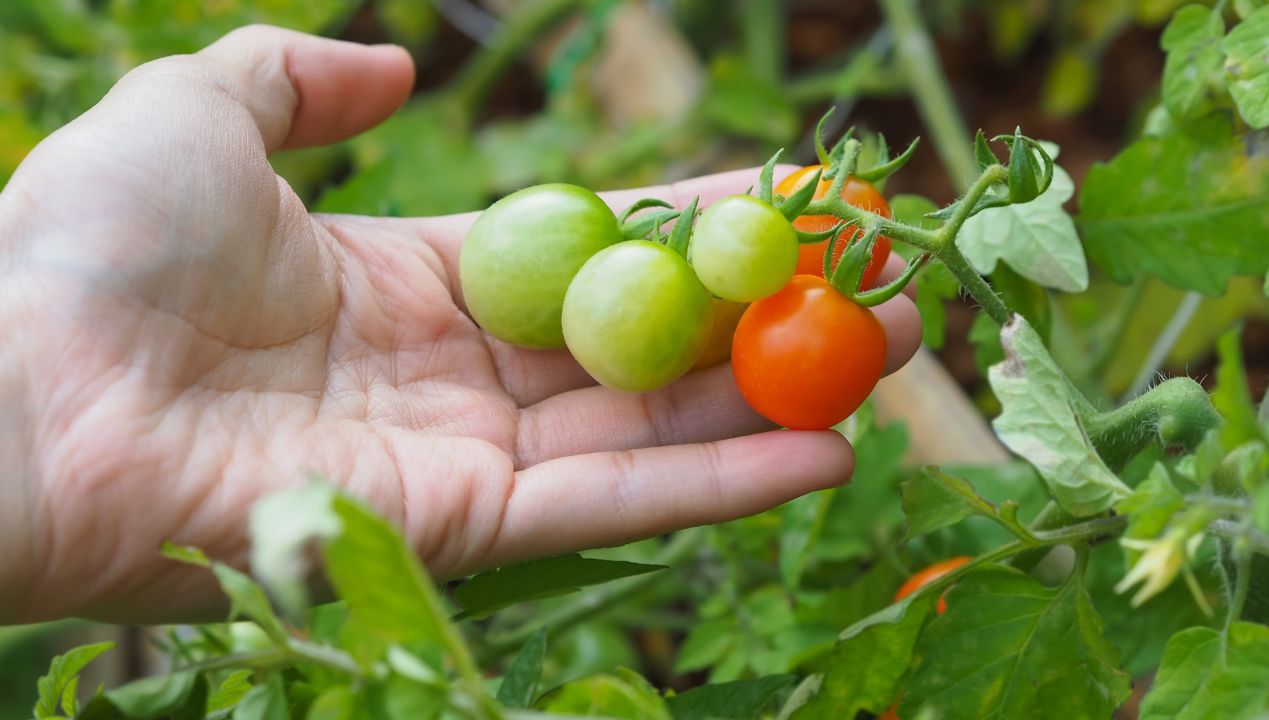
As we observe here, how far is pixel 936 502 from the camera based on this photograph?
37.1 inches

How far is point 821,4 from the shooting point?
8.31 feet

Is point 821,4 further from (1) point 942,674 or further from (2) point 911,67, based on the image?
(1) point 942,674

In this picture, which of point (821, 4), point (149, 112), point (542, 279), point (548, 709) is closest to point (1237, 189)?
point (542, 279)

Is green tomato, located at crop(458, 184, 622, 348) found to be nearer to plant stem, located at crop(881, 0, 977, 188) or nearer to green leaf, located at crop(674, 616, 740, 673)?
green leaf, located at crop(674, 616, 740, 673)

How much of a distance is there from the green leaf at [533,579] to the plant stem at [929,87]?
1.06 metres

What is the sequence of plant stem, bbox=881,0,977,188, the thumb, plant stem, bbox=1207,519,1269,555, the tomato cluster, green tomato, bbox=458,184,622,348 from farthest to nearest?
plant stem, bbox=881,0,977,188, the thumb, green tomato, bbox=458,184,622,348, the tomato cluster, plant stem, bbox=1207,519,1269,555

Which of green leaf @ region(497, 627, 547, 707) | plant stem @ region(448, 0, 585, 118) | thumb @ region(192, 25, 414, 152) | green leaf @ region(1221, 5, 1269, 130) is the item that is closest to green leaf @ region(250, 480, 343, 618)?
green leaf @ region(497, 627, 547, 707)

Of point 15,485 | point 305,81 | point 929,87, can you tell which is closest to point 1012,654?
point 15,485

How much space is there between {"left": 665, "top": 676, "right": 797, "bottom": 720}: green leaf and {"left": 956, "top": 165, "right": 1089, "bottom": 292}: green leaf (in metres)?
0.48

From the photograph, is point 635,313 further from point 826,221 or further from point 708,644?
point 708,644

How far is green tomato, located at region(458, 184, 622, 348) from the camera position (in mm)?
1018

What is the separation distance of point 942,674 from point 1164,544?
0.33 metres

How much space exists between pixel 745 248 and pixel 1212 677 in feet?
1.46

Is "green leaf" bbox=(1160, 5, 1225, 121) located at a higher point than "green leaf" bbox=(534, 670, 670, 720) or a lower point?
higher
